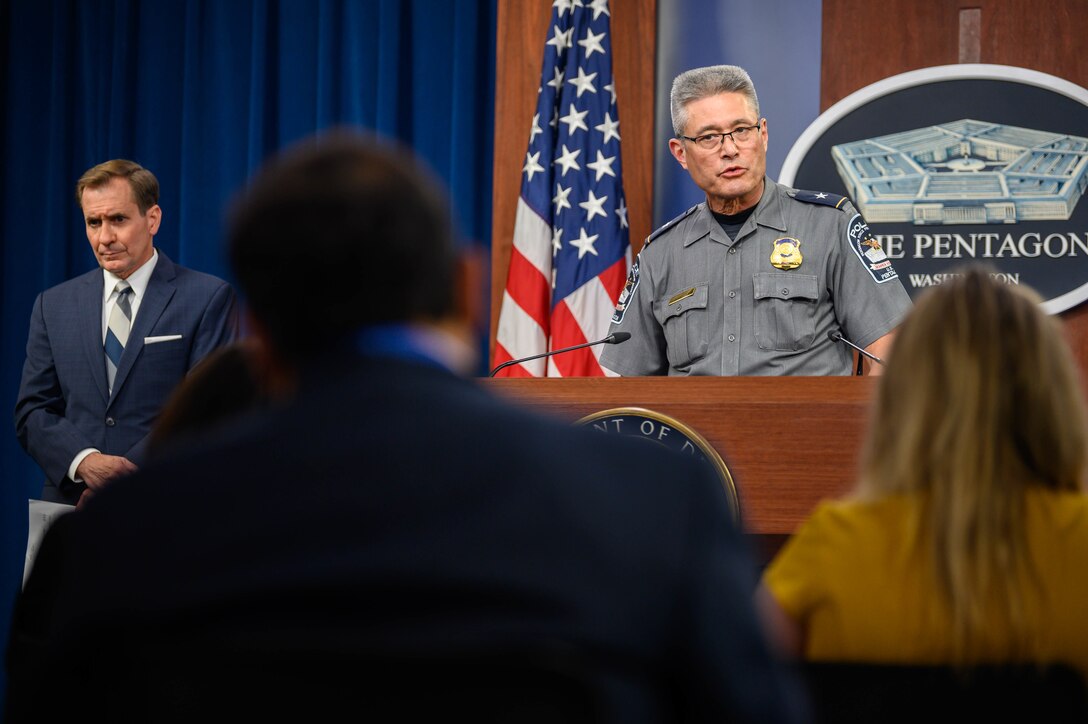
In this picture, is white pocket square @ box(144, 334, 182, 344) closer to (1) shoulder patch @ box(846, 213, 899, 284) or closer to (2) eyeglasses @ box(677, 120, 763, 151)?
(2) eyeglasses @ box(677, 120, 763, 151)

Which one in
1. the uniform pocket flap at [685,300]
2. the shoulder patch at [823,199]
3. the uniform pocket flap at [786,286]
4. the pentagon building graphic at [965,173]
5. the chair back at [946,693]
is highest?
the pentagon building graphic at [965,173]

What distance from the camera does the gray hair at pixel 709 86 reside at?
11.9ft

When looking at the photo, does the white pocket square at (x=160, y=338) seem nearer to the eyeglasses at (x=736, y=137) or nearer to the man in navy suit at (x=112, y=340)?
the man in navy suit at (x=112, y=340)

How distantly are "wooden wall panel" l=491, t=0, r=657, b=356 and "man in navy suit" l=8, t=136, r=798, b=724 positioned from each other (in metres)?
3.75

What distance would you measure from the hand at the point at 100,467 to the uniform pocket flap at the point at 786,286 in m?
1.84

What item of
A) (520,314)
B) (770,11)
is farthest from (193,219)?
(770,11)

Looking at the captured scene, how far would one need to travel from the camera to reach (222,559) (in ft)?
2.85

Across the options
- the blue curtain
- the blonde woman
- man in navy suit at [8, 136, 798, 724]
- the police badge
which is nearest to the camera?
man in navy suit at [8, 136, 798, 724]

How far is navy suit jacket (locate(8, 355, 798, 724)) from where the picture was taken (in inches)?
33.1

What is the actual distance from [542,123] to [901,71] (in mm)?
1307

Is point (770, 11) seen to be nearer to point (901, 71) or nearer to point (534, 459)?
point (901, 71)

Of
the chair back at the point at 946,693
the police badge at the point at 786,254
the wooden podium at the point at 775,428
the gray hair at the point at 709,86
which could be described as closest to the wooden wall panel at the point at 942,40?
the gray hair at the point at 709,86

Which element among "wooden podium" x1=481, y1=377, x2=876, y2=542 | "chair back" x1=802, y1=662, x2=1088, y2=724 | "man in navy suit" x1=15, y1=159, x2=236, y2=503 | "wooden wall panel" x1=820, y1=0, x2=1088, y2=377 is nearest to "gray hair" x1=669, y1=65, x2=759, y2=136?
"wooden wall panel" x1=820, y1=0, x2=1088, y2=377

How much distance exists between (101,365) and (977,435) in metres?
3.14
